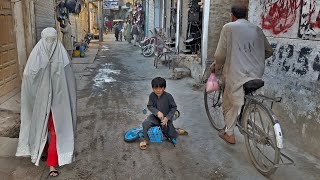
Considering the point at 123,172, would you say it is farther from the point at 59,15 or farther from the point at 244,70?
the point at 59,15

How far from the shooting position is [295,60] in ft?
14.0

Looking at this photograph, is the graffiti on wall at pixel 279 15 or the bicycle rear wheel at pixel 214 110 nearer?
the graffiti on wall at pixel 279 15

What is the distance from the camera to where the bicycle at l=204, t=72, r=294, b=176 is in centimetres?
321

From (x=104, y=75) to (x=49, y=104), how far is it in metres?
6.99

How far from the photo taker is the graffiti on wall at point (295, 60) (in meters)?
3.90

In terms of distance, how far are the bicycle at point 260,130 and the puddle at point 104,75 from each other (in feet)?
17.6

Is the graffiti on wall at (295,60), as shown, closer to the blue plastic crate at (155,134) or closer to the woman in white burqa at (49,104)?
the blue plastic crate at (155,134)

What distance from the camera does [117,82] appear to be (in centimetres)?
900

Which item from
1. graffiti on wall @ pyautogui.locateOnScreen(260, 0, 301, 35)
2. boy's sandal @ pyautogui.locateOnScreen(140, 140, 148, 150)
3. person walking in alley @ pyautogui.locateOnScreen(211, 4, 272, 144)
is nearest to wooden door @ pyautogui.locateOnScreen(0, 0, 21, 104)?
boy's sandal @ pyautogui.locateOnScreen(140, 140, 148, 150)

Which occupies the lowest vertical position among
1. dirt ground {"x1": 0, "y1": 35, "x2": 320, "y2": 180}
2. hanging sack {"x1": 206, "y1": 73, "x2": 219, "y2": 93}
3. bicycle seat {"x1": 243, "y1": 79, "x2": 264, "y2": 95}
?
dirt ground {"x1": 0, "y1": 35, "x2": 320, "y2": 180}

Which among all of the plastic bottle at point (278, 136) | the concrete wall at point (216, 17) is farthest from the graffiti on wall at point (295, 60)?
the concrete wall at point (216, 17)

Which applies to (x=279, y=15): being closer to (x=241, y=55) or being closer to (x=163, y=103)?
(x=241, y=55)

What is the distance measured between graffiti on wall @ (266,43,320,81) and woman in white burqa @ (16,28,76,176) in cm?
286

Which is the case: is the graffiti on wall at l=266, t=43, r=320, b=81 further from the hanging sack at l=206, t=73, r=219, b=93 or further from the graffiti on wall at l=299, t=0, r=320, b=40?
the hanging sack at l=206, t=73, r=219, b=93
